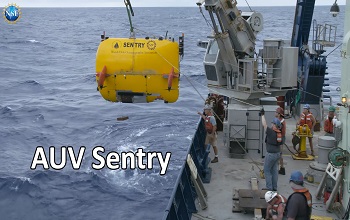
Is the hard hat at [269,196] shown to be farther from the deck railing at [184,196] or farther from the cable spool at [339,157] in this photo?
Answer: the cable spool at [339,157]

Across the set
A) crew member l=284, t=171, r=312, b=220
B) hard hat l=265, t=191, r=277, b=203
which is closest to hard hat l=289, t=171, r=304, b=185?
crew member l=284, t=171, r=312, b=220

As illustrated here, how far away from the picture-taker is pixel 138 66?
10.3 metres

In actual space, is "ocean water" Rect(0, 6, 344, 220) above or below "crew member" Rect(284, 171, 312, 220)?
below

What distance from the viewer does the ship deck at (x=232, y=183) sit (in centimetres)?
959

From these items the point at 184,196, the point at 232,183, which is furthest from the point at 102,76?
the point at 232,183

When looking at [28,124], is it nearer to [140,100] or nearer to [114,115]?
[114,115]

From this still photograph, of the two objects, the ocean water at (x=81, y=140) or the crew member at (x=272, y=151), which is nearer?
the crew member at (x=272, y=151)

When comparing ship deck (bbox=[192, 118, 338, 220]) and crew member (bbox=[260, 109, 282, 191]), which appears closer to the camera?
ship deck (bbox=[192, 118, 338, 220])

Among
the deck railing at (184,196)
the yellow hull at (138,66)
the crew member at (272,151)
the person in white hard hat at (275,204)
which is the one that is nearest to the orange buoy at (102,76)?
the yellow hull at (138,66)

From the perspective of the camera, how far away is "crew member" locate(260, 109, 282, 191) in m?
9.81

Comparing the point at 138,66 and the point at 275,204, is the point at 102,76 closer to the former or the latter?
the point at 138,66

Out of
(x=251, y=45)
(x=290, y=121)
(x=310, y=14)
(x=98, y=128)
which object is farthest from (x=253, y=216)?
(x=98, y=128)

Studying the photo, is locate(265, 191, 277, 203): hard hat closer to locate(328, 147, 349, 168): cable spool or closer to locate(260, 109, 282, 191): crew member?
locate(328, 147, 349, 168): cable spool

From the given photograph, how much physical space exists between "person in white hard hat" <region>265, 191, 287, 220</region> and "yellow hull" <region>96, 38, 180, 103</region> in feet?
12.4
